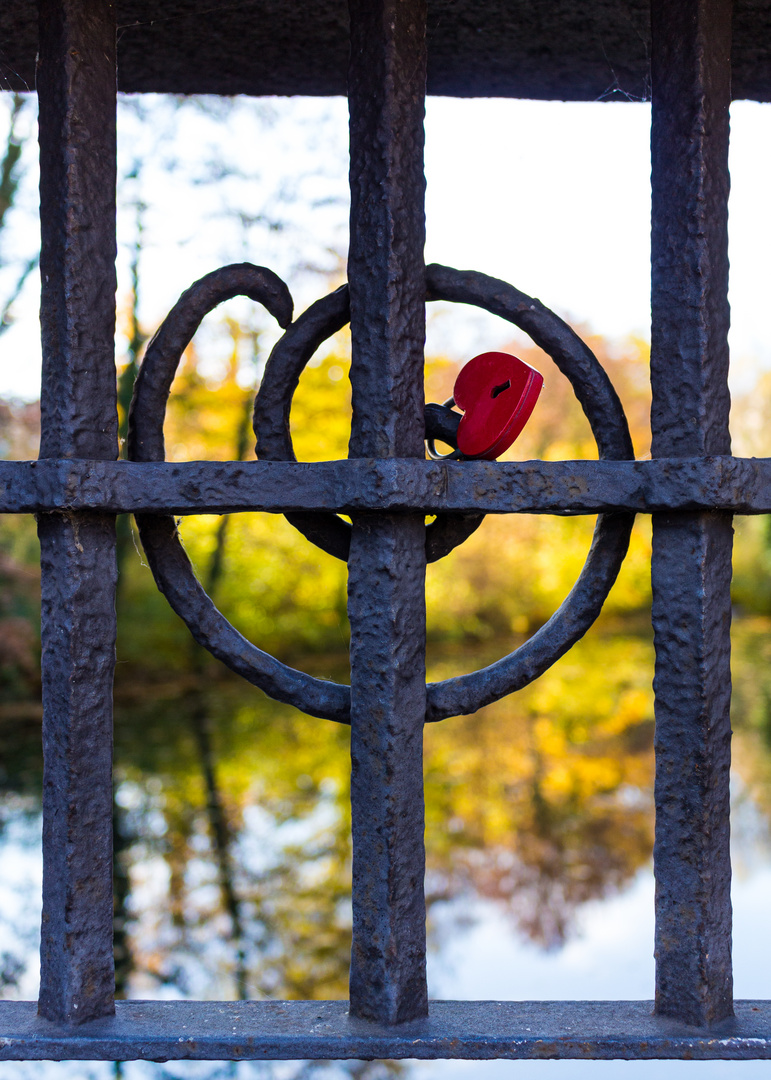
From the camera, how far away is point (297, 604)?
11.7 meters

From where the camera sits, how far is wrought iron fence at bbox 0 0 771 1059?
4.52 feet

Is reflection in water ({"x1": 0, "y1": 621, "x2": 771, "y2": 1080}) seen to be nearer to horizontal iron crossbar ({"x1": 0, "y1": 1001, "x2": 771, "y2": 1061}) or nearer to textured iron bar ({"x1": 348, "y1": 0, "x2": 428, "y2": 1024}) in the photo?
horizontal iron crossbar ({"x1": 0, "y1": 1001, "x2": 771, "y2": 1061})

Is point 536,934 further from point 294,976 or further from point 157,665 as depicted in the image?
point 157,665

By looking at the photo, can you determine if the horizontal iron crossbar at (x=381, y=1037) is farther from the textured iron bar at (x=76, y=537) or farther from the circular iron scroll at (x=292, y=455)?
the circular iron scroll at (x=292, y=455)

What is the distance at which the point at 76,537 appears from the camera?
142cm

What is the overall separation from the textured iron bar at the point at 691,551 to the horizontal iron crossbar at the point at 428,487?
0.05 metres

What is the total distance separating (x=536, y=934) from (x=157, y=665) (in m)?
6.98

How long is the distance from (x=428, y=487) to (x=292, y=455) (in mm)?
275

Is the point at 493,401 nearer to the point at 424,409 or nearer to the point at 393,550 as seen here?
the point at 424,409

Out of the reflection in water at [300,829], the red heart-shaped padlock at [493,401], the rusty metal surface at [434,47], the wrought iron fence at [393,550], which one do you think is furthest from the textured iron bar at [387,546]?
the reflection in water at [300,829]

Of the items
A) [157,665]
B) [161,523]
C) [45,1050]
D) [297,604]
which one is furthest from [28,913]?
[297,604]

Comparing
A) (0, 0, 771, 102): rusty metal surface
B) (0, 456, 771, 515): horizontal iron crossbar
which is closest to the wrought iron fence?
(0, 456, 771, 515): horizontal iron crossbar

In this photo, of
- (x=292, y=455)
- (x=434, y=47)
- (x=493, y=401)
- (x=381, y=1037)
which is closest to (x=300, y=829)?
(x=381, y=1037)

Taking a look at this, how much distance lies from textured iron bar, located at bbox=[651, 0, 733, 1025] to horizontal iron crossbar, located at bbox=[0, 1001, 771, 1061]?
5 centimetres
